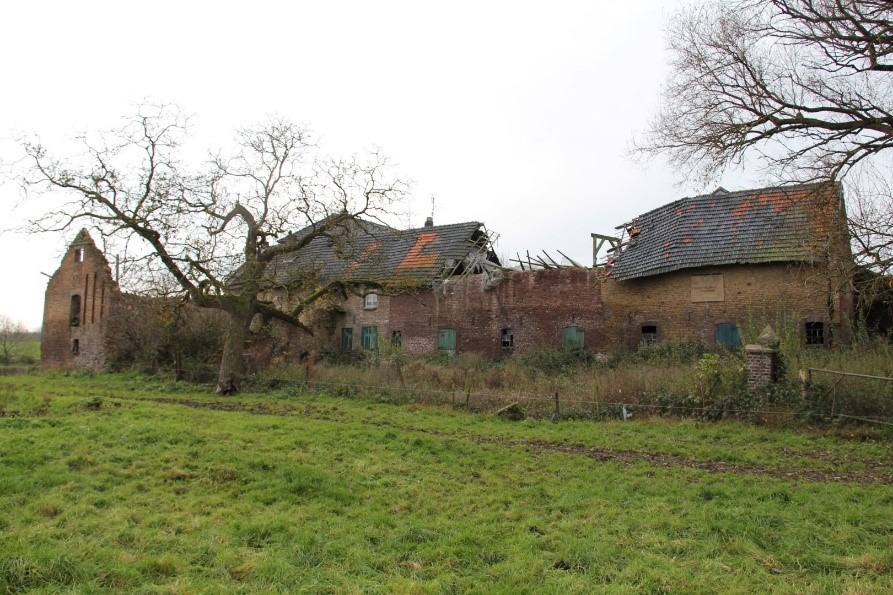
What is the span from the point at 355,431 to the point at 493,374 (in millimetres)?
8026

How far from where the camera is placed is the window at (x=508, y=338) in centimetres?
2592

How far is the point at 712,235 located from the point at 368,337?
15.3 metres

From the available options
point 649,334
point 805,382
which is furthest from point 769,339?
point 649,334

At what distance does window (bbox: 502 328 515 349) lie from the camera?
25922 millimetres

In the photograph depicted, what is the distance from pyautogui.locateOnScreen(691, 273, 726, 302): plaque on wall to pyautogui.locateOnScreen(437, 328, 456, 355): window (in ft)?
32.2

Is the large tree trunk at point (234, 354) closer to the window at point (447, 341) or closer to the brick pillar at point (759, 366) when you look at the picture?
the window at point (447, 341)

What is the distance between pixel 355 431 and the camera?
11.9 metres

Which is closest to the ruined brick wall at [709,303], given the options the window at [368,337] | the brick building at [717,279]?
the brick building at [717,279]

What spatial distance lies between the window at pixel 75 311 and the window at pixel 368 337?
14.4 m

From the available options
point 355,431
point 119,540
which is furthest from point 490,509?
point 355,431

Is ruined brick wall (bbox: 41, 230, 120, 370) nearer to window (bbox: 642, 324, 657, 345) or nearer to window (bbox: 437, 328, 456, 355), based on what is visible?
window (bbox: 437, 328, 456, 355)

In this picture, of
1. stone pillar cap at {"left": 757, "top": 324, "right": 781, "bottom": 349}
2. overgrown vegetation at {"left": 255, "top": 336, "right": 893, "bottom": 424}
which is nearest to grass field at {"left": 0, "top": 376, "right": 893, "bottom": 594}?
overgrown vegetation at {"left": 255, "top": 336, "right": 893, "bottom": 424}

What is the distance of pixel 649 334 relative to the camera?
23.4 m

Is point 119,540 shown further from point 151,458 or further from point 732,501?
point 732,501
